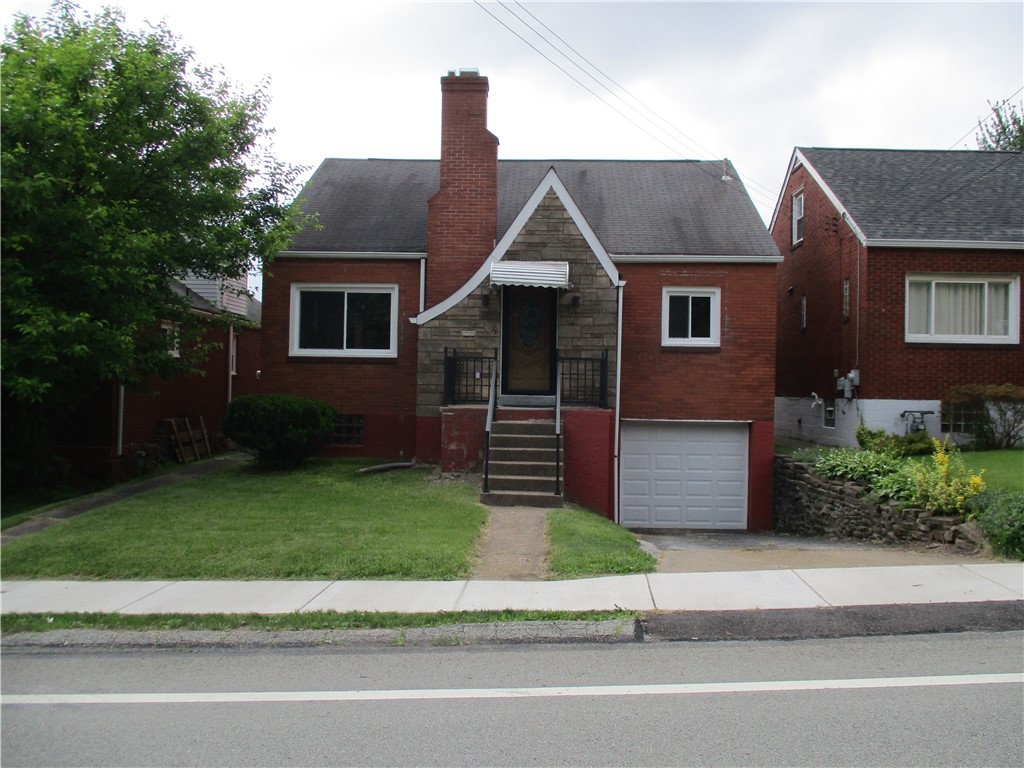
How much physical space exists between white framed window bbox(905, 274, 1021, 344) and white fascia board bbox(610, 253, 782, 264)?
321 centimetres

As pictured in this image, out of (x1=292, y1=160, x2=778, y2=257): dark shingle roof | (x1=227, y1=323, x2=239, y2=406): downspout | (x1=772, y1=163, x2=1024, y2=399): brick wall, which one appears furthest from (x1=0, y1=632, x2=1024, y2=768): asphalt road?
(x1=227, y1=323, x2=239, y2=406): downspout

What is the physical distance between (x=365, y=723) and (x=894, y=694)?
3.35 metres

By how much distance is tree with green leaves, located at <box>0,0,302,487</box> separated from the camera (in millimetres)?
9750

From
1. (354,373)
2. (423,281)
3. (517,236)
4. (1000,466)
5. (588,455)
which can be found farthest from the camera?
(354,373)

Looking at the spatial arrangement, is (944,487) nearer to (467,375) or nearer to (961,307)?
(467,375)

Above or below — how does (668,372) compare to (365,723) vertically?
above

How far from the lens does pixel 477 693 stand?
524 cm

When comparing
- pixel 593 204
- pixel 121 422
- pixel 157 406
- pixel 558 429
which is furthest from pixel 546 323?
pixel 157 406

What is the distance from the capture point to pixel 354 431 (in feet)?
55.3

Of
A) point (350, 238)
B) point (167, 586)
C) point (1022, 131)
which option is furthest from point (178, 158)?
point (1022, 131)

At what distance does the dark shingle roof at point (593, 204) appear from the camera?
1659 centimetres

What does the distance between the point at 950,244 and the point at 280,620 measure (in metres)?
15.3

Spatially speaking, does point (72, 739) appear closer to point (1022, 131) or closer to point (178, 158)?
point (178, 158)

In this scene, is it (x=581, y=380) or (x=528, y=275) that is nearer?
(x=528, y=275)
